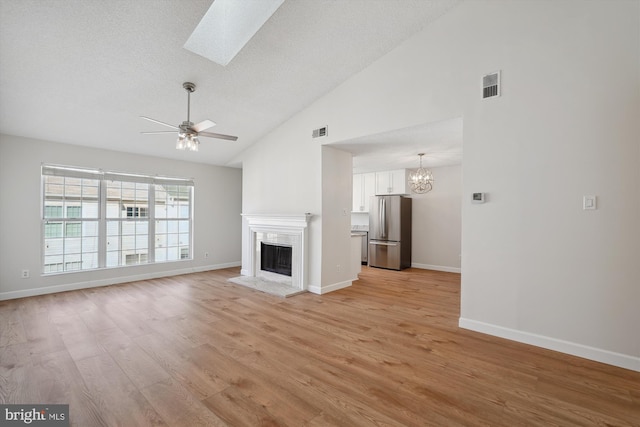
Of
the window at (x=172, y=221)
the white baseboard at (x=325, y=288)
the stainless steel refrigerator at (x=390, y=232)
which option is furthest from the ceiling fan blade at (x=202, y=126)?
the stainless steel refrigerator at (x=390, y=232)

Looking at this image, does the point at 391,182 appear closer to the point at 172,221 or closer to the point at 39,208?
the point at 172,221

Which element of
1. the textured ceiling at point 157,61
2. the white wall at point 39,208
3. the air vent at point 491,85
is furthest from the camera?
the white wall at point 39,208

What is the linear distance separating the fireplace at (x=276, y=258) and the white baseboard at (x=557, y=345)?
10.5ft

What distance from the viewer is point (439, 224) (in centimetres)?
724

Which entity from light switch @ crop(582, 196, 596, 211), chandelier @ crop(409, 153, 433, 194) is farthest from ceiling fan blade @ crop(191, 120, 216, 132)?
chandelier @ crop(409, 153, 433, 194)

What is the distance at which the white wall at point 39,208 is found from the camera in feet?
15.2

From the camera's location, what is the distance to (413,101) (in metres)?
3.86

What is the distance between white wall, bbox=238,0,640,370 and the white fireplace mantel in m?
2.58

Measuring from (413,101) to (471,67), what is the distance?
2.46 feet

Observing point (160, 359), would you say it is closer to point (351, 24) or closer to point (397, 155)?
point (351, 24)

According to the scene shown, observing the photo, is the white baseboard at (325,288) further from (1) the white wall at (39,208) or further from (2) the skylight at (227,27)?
(2) the skylight at (227,27)

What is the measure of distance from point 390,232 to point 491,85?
4.43 m

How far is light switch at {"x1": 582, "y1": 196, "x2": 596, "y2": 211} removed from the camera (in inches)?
107

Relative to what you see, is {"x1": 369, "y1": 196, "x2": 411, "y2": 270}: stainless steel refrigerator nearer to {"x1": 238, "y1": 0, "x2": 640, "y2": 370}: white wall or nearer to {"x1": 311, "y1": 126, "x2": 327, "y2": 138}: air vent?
{"x1": 311, "y1": 126, "x2": 327, "y2": 138}: air vent
